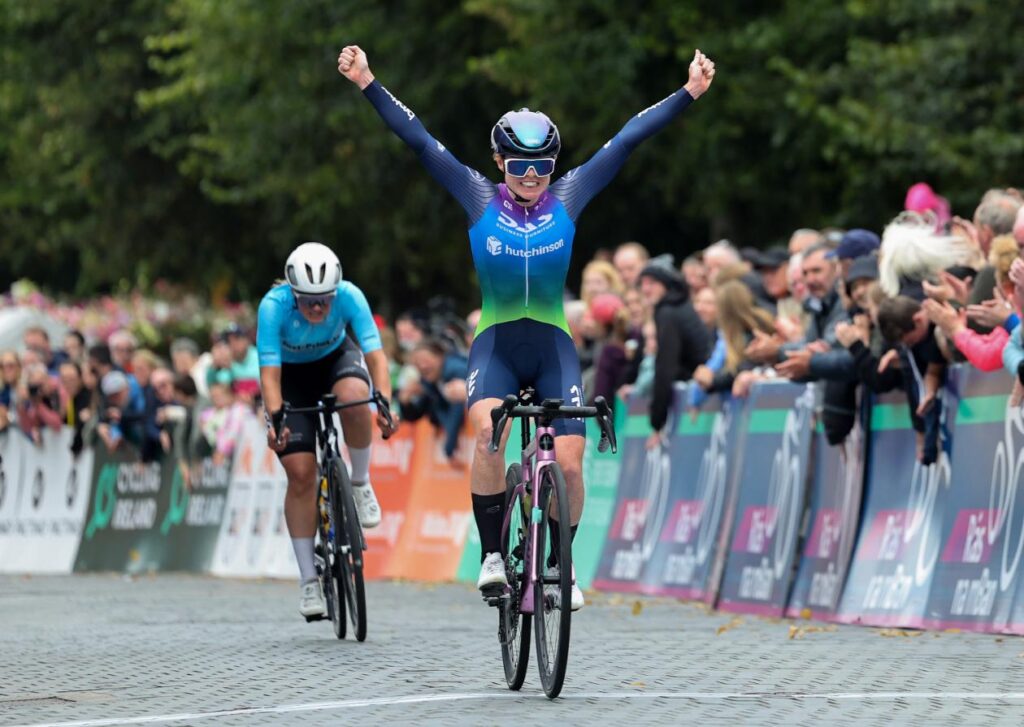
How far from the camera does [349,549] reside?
1260 centimetres

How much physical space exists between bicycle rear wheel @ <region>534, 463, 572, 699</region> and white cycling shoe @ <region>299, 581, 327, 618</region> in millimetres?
3728

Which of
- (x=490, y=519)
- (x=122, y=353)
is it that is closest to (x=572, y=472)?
(x=490, y=519)

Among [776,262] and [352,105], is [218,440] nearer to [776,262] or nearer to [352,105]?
[776,262]

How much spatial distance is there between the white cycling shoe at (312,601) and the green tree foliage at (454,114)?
11653 mm

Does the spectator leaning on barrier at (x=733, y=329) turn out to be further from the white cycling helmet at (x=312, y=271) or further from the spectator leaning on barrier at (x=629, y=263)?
the white cycling helmet at (x=312, y=271)

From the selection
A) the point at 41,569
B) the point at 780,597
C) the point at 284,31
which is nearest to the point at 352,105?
the point at 284,31

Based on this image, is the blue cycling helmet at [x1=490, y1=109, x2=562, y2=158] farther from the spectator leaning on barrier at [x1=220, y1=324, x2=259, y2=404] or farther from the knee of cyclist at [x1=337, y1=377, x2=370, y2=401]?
the spectator leaning on barrier at [x1=220, y1=324, x2=259, y2=404]

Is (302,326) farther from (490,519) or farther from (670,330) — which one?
(670,330)

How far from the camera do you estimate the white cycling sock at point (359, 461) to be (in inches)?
525

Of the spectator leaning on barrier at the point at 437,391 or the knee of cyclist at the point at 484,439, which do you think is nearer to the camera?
the knee of cyclist at the point at 484,439

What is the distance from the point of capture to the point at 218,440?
22.3 meters

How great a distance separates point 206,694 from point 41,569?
15751 millimetres

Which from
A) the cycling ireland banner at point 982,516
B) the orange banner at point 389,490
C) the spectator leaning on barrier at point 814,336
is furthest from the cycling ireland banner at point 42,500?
the cycling ireland banner at point 982,516

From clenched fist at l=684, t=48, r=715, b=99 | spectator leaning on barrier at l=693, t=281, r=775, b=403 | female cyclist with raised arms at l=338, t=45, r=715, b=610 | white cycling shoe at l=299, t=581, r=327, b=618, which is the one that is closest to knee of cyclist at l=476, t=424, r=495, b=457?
female cyclist with raised arms at l=338, t=45, r=715, b=610
